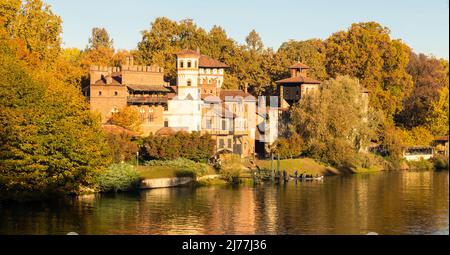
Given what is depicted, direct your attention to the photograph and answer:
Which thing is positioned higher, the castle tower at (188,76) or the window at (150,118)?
the castle tower at (188,76)

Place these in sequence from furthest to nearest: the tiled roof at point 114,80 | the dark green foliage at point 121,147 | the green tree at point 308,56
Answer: the green tree at point 308,56 < the tiled roof at point 114,80 < the dark green foliage at point 121,147

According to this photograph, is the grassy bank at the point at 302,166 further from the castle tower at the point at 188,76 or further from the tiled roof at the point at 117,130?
the tiled roof at the point at 117,130

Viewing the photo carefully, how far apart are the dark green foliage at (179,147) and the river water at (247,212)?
7.51 m

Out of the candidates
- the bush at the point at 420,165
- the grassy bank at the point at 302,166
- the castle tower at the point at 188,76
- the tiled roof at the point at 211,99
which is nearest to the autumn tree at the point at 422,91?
the bush at the point at 420,165

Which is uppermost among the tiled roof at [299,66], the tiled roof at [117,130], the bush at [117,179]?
the tiled roof at [299,66]

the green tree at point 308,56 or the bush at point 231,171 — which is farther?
the green tree at point 308,56

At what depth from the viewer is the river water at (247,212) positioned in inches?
1662

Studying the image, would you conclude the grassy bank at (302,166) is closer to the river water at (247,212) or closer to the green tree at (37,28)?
the river water at (247,212)

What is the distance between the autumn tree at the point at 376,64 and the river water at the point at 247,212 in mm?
39308

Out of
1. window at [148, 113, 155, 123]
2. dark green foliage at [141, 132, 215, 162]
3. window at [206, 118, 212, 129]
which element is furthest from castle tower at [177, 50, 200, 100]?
dark green foliage at [141, 132, 215, 162]

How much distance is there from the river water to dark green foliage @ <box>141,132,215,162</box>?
24.6 feet

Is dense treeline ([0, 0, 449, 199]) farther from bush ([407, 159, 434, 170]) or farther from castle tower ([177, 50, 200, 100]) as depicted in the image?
castle tower ([177, 50, 200, 100])

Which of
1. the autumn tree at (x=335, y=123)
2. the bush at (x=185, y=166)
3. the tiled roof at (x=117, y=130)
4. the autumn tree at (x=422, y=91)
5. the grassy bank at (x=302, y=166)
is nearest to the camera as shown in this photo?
the bush at (x=185, y=166)

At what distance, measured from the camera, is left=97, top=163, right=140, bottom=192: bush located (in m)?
57.9
